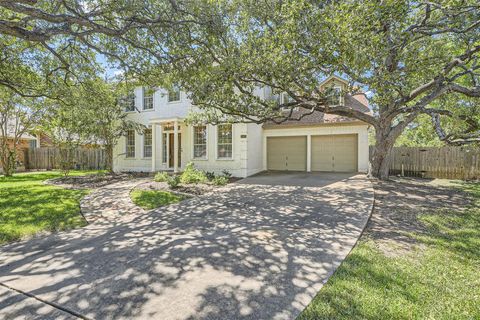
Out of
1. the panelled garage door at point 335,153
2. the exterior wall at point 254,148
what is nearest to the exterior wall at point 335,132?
the panelled garage door at point 335,153

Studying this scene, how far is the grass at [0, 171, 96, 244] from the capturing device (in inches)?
219

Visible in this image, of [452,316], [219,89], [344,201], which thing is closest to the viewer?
[452,316]

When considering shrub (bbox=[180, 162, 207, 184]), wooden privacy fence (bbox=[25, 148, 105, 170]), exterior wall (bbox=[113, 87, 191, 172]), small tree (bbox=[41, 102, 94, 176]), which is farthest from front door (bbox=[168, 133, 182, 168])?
wooden privacy fence (bbox=[25, 148, 105, 170])

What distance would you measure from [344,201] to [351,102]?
33.8 ft

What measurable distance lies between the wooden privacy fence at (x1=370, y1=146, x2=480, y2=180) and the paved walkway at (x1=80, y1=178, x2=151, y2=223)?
14130mm

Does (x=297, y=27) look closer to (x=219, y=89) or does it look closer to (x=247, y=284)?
(x=219, y=89)

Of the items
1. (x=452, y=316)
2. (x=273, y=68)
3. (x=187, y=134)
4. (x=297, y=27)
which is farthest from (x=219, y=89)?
(x=452, y=316)

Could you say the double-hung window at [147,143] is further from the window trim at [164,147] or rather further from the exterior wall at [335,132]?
the exterior wall at [335,132]

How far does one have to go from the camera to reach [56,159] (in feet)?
67.9

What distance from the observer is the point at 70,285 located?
3.24 meters

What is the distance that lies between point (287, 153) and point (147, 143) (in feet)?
30.3

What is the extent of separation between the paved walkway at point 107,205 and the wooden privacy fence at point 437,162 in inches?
556

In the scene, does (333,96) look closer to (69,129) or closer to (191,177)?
(191,177)

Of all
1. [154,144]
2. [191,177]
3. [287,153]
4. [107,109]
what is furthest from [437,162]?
[107,109]
